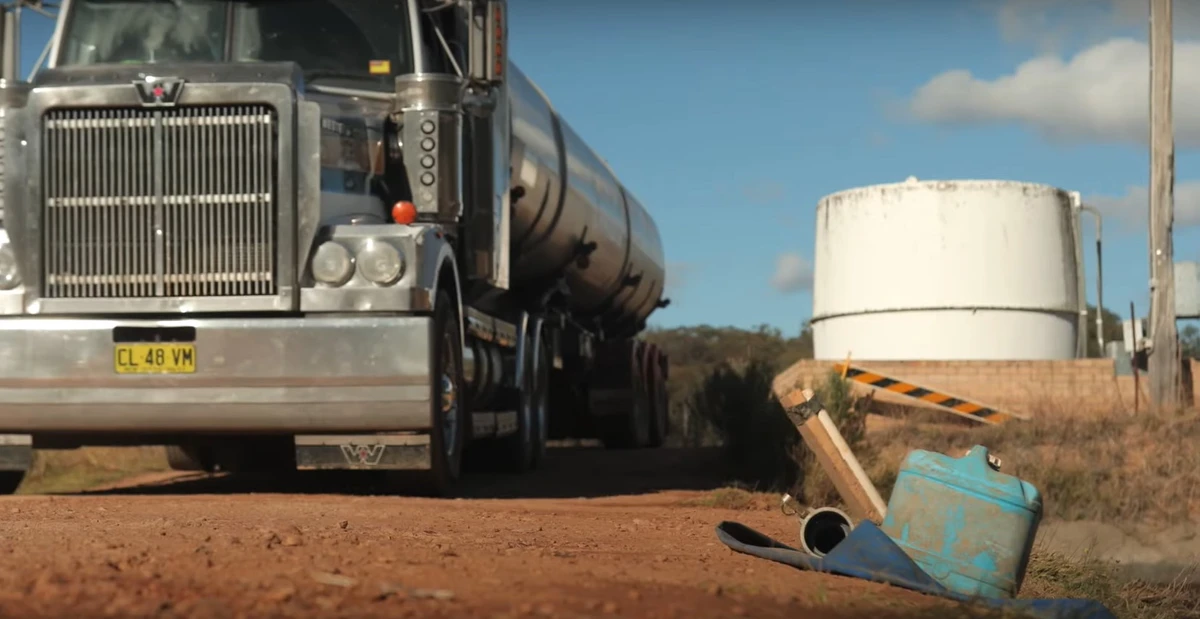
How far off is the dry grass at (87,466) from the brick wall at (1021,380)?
885cm

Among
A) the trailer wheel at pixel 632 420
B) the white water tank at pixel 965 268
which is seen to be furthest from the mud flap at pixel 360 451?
the white water tank at pixel 965 268

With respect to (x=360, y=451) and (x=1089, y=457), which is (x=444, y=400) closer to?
(x=360, y=451)

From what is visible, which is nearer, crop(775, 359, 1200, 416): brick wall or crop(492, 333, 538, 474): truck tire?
crop(492, 333, 538, 474): truck tire

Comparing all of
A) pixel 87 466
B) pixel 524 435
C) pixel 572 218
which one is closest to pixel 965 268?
pixel 572 218

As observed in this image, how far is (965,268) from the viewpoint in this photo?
2530 centimetres

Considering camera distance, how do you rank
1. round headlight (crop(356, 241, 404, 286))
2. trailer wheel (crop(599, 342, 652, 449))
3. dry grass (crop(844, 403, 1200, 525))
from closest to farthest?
round headlight (crop(356, 241, 404, 286)) < dry grass (crop(844, 403, 1200, 525)) < trailer wheel (crop(599, 342, 652, 449))

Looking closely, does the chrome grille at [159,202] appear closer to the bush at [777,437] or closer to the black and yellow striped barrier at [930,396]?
the bush at [777,437]

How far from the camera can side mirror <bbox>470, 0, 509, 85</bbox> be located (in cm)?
1016


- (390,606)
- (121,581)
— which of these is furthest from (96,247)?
(390,606)

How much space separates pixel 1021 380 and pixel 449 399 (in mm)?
14345

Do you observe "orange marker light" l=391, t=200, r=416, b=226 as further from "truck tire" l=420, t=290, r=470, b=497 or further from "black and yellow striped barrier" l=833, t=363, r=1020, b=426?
"black and yellow striped barrier" l=833, t=363, r=1020, b=426

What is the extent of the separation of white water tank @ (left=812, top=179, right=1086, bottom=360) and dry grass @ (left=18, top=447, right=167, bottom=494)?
1311cm

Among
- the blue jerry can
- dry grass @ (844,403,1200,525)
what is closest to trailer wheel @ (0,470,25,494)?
dry grass @ (844,403,1200,525)

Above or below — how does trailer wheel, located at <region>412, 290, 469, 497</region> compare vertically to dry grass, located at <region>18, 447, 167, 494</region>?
above
